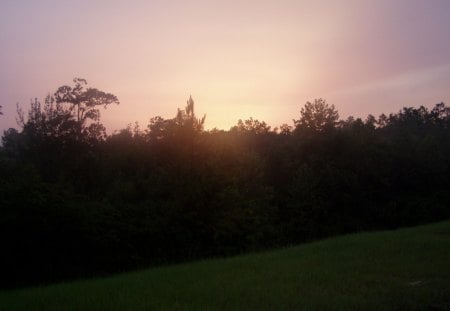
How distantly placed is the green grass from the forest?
747cm

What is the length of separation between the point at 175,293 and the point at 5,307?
12.0 ft

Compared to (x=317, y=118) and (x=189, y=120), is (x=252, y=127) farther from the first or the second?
(x=189, y=120)

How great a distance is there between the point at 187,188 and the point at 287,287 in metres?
17.3

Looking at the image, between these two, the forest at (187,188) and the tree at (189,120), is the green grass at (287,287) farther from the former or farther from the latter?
the tree at (189,120)

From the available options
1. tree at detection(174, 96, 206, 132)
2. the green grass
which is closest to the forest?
tree at detection(174, 96, 206, 132)

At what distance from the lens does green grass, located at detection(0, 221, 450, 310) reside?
10422 mm

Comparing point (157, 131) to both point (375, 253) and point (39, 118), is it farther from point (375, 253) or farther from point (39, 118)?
point (375, 253)

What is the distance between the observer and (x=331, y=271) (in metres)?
14.3

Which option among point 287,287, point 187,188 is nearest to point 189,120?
point 187,188

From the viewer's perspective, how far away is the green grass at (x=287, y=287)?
1042 centimetres

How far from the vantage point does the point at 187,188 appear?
28.9 meters

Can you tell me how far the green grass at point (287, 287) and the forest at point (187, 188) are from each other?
747 centimetres

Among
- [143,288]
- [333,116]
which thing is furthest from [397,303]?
[333,116]

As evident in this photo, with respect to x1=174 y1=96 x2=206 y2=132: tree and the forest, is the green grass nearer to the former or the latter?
the forest
